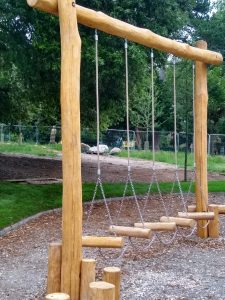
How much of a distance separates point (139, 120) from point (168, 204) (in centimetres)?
2002

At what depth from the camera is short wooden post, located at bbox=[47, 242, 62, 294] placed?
458 cm

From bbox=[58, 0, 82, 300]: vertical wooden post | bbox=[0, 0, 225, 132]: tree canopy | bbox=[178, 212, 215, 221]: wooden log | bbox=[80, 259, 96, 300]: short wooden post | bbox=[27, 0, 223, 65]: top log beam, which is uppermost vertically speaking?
bbox=[0, 0, 225, 132]: tree canopy

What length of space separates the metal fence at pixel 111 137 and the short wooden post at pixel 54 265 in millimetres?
24504

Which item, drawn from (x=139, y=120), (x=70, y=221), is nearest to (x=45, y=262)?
(x=70, y=221)

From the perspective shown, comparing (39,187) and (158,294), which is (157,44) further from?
(39,187)

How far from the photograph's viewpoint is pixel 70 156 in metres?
4.63

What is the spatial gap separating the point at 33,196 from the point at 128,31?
581 cm

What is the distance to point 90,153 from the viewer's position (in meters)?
26.9

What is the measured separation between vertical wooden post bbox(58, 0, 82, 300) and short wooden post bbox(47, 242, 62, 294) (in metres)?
0.06

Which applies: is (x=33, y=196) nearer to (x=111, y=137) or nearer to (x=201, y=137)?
(x=201, y=137)

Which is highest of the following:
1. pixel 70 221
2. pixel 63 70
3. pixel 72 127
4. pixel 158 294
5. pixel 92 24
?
pixel 92 24

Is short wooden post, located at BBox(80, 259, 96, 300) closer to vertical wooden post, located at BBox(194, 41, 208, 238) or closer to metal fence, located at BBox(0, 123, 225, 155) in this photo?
vertical wooden post, located at BBox(194, 41, 208, 238)

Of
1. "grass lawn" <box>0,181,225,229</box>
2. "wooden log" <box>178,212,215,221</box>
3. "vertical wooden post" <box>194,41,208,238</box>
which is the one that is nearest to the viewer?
"wooden log" <box>178,212,215,221</box>

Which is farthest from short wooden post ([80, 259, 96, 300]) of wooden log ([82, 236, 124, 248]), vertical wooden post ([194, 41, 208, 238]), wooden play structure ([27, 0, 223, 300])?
vertical wooden post ([194, 41, 208, 238])
